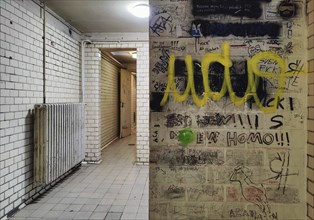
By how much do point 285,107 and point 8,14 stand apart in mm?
3162

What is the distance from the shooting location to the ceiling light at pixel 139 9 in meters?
3.95

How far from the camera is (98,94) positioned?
19.4 feet

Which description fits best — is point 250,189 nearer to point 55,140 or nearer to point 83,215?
point 83,215

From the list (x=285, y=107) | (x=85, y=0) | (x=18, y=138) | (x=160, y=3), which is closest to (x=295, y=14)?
(x=285, y=107)

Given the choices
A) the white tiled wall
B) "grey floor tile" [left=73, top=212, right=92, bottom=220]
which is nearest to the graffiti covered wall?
"grey floor tile" [left=73, top=212, right=92, bottom=220]

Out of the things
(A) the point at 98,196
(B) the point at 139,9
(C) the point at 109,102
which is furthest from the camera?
(C) the point at 109,102

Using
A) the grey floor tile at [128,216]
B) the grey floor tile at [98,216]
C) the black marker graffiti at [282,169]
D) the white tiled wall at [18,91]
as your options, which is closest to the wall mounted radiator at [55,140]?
the white tiled wall at [18,91]

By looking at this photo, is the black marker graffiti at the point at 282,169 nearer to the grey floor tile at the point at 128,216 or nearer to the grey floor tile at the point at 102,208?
the grey floor tile at the point at 128,216

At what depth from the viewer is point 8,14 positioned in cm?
310

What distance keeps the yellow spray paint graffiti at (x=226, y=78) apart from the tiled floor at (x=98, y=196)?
181 centimetres

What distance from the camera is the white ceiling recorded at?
3.93 metres

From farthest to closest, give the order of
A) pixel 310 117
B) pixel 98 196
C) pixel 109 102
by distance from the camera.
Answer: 1. pixel 109 102
2. pixel 98 196
3. pixel 310 117

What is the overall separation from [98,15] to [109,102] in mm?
4080

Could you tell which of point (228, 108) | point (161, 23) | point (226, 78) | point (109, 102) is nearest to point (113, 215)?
point (228, 108)
